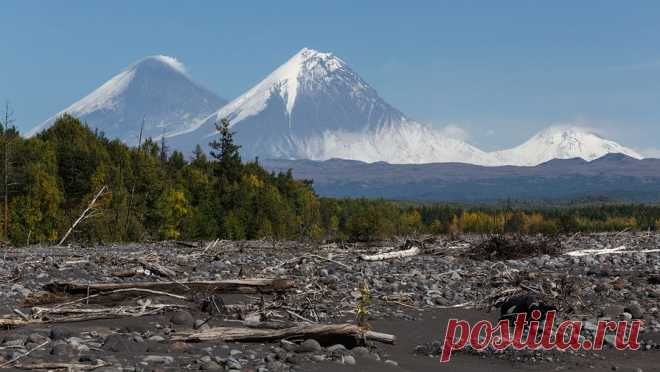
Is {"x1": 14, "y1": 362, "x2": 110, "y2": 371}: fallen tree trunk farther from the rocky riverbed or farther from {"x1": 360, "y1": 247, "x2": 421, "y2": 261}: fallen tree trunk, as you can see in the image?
{"x1": 360, "y1": 247, "x2": 421, "y2": 261}: fallen tree trunk

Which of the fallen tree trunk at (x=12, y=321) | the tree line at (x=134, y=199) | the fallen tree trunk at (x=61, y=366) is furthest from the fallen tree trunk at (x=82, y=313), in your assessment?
the tree line at (x=134, y=199)


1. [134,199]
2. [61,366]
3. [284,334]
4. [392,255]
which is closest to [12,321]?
[61,366]

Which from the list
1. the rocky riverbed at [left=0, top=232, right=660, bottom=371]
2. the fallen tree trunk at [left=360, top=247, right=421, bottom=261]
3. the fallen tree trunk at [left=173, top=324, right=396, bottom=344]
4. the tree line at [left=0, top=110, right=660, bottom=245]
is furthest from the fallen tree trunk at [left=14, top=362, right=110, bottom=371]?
the tree line at [left=0, top=110, right=660, bottom=245]

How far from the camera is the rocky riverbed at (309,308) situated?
9.48 meters

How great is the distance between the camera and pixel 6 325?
36.5 feet

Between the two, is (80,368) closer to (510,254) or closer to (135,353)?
(135,353)

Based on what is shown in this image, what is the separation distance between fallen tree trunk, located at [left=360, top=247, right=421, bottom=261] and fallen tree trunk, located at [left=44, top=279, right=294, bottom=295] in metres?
8.24

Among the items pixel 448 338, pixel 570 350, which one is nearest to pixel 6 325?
pixel 448 338

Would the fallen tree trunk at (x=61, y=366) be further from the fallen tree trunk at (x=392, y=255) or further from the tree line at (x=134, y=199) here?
the tree line at (x=134, y=199)

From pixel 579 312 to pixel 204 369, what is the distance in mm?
7628

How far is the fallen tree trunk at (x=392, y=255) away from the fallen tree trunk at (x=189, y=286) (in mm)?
8238

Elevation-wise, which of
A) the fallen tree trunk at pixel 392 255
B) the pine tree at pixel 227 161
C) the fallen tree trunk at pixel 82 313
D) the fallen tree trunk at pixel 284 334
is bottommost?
the fallen tree trunk at pixel 392 255

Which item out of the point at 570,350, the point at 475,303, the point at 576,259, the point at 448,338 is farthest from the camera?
the point at 576,259

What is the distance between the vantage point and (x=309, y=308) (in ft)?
44.6
